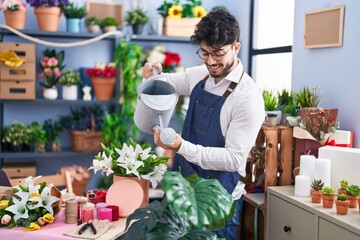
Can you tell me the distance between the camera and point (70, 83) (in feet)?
14.8

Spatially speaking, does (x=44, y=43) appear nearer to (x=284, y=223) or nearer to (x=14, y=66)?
(x=14, y=66)

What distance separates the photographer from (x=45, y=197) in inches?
87.6

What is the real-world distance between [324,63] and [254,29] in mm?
1491

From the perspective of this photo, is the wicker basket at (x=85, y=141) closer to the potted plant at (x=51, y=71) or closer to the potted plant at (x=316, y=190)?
the potted plant at (x=51, y=71)

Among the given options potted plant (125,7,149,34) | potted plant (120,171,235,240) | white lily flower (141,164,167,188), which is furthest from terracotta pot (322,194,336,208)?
potted plant (125,7,149,34)

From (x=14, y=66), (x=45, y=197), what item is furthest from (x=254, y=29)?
(x=45, y=197)

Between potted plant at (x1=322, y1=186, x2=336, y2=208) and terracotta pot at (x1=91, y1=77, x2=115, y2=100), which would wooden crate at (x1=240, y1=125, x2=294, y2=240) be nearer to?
potted plant at (x1=322, y1=186, x2=336, y2=208)

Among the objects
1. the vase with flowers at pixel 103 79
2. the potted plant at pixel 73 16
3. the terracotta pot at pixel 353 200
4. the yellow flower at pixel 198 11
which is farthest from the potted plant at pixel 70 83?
the terracotta pot at pixel 353 200

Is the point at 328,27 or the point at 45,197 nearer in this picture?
the point at 45,197

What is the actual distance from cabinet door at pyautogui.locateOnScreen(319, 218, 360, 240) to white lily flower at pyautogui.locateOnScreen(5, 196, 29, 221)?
4.44 feet

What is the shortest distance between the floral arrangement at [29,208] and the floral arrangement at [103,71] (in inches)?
92.3

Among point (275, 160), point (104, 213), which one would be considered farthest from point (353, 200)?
point (104, 213)

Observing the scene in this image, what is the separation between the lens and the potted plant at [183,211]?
162cm

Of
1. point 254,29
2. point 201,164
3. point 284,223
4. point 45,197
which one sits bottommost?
point 284,223
